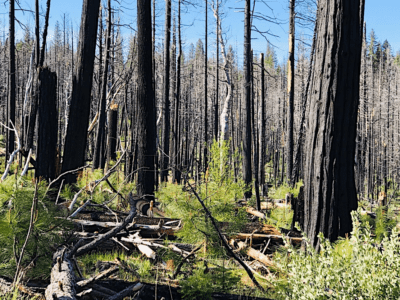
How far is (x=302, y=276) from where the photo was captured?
6.68 feet

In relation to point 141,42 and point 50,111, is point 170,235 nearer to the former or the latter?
point 50,111

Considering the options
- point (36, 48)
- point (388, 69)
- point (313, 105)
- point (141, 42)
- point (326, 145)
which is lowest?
point (326, 145)

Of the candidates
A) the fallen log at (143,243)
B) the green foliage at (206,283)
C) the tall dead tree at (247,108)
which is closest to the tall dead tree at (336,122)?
the green foliage at (206,283)

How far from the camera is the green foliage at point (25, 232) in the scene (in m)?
2.72

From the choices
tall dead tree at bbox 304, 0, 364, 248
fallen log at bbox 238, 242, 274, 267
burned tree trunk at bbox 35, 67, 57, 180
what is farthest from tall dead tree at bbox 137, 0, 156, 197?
tall dead tree at bbox 304, 0, 364, 248

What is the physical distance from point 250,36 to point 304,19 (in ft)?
6.85

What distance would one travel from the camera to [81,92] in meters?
6.51

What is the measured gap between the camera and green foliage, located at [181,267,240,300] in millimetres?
2830

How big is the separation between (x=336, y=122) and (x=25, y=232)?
2997mm

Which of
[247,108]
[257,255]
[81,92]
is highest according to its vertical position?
[247,108]

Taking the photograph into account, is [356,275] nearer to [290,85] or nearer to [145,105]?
[145,105]

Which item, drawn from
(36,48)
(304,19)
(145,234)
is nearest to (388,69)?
(304,19)

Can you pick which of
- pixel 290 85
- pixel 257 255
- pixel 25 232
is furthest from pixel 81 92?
pixel 290 85

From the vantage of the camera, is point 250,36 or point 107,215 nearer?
point 107,215
